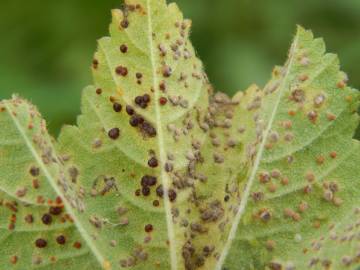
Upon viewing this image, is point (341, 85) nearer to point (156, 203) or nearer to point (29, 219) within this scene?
point (156, 203)

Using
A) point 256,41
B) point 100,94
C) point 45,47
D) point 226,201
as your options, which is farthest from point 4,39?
point 226,201

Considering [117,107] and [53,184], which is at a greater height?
[117,107]

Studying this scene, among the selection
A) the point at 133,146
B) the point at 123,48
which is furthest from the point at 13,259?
the point at 123,48

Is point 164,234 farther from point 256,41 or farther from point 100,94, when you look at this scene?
point 256,41

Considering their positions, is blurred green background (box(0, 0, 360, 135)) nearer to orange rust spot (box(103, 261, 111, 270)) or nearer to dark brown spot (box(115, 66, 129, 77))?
dark brown spot (box(115, 66, 129, 77))

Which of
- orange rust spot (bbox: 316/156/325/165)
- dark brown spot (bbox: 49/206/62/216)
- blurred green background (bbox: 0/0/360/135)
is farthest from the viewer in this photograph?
blurred green background (bbox: 0/0/360/135)

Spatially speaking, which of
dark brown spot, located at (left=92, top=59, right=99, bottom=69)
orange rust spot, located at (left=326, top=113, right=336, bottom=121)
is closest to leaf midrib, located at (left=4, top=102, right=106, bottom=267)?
dark brown spot, located at (left=92, top=59, right=99, bottom=69)

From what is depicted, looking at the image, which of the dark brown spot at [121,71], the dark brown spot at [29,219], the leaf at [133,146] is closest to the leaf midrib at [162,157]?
the leaf at [133,146]
